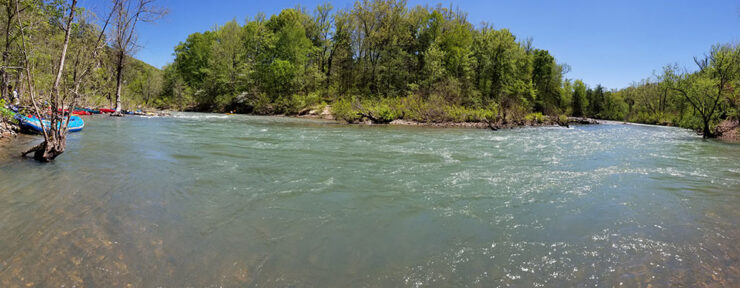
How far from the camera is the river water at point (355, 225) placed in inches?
137

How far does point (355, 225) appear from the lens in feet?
15.9

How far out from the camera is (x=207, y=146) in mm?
12164

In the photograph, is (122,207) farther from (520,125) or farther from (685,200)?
(520,125)

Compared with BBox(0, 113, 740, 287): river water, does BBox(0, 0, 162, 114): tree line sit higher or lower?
higher

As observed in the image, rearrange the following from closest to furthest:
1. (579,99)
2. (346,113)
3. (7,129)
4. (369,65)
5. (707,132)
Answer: (7,129) < (707,132) < (346,113) < (369,65) < (579,99)

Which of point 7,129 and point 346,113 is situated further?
point 346,113

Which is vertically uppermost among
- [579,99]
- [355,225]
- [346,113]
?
[579,99]

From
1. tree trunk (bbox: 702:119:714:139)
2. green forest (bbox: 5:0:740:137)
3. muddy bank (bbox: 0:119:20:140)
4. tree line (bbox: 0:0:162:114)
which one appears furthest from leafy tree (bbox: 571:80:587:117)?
muddy bank (bbox: 0:119:20:140)

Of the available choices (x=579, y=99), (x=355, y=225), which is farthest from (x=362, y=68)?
(x=579, y=99)

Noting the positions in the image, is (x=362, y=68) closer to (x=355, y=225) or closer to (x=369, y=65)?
(x=369, y=65)

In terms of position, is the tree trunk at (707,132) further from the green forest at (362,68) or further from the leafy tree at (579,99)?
the leafy tree at (579,99)

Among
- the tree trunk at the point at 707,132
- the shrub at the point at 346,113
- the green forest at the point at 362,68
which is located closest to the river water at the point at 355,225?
the shrub at the point at 346,113

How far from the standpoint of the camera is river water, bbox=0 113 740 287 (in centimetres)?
348

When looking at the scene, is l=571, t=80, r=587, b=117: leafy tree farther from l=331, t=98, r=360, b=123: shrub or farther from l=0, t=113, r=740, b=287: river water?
l=0, t=113, r=740, b=287: river water
